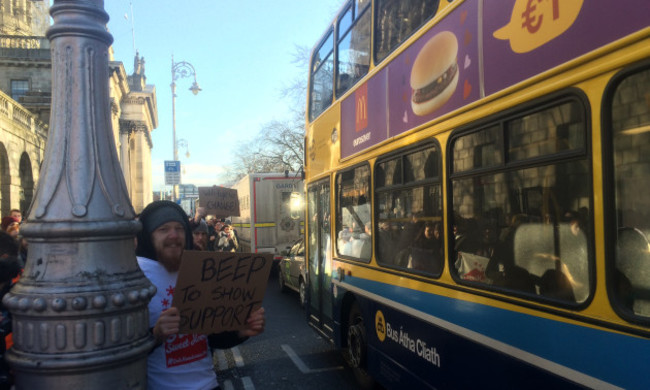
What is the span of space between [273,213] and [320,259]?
9.98 metres

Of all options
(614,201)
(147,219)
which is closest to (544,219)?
(614,201)

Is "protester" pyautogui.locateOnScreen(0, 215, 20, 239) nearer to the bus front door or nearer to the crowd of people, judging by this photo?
the bus front door

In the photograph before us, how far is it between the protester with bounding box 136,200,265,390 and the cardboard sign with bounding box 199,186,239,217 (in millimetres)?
6024

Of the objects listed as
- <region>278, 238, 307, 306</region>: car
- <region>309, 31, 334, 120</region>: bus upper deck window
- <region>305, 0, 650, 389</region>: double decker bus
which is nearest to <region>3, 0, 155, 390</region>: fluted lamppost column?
<region>305, 0, 650, 389</region>: double decker bus

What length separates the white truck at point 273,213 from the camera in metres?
16.6

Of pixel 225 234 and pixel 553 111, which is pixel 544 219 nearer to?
pixel 553 111

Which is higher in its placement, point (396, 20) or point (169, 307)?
point (396, 20)

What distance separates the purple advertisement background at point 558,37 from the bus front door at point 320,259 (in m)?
3.69

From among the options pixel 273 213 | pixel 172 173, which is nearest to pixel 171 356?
pixel 273 213

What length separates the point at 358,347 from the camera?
17.6 feet

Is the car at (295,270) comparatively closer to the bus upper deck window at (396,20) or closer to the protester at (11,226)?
the protester at (11,226)

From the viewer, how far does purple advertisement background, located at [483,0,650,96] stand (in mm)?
2131

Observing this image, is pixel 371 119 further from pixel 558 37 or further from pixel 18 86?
pixel 18 86

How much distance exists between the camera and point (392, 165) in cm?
455
